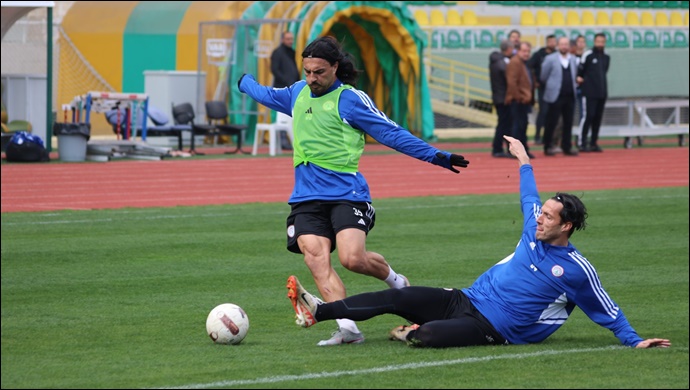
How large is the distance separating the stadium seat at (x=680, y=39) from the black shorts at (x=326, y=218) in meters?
32.7

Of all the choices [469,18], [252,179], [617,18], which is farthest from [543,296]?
[617,18]

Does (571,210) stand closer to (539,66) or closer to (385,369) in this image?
(385,369)

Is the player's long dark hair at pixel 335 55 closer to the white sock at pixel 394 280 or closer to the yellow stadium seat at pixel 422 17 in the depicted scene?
the white sock at pixel 394 280

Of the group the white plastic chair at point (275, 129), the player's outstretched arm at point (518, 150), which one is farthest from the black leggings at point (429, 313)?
the white plastic chair at point (275, 129)

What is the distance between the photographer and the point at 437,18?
123ft

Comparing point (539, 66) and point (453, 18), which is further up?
point (453, 18)

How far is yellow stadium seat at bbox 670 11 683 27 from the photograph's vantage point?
43312 mm

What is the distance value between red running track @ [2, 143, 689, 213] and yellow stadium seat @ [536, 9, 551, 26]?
50.7 feet

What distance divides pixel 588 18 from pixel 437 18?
21.0 ft

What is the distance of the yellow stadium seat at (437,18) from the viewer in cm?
3747

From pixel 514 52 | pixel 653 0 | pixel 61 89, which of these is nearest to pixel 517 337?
pixel 514 52

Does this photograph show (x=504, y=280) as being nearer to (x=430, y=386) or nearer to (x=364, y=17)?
(x=430, y=386)

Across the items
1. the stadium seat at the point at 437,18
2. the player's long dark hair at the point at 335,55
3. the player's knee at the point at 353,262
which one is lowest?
the player's knee at the point at 353,262

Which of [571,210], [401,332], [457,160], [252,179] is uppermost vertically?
[457,160]
